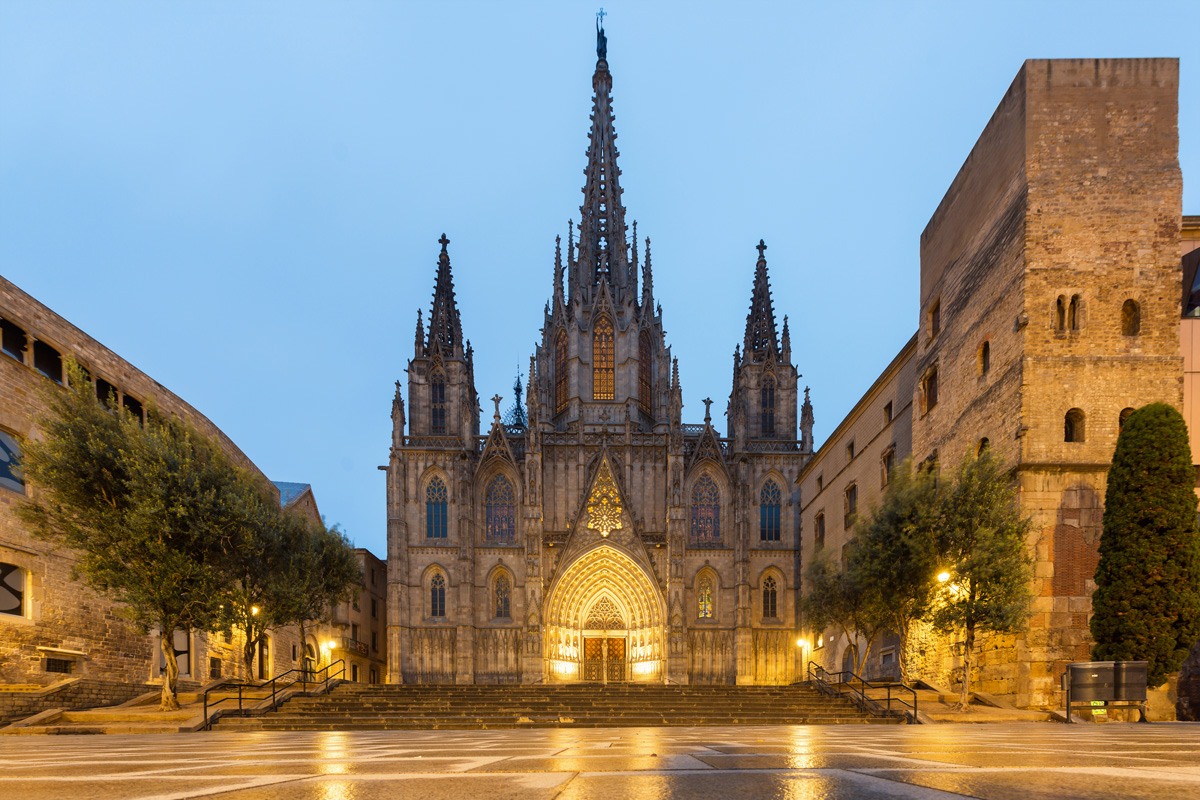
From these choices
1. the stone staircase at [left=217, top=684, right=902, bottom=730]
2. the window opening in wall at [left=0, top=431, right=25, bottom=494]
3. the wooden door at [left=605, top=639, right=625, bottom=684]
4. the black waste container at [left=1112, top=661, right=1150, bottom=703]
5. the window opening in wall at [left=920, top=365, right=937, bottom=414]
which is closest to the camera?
the black waste container at [left=1112, top=661, right=1150, bottom=703]

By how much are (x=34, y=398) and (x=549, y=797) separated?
2303 cm

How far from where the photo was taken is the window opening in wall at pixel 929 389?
25344 mm

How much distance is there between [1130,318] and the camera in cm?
1900

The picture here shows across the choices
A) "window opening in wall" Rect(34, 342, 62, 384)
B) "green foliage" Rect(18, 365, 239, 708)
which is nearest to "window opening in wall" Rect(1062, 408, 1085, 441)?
"green foliage" Rect(18, 365, 239, 708)

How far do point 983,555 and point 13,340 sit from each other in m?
22.6

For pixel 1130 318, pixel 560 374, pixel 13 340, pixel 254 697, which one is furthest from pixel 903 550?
pixel 560 374

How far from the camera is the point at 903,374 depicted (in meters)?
28.4

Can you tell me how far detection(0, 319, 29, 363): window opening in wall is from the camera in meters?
20.4

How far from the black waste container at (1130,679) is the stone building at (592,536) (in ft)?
87.7

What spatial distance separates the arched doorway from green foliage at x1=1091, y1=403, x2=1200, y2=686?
2668cm

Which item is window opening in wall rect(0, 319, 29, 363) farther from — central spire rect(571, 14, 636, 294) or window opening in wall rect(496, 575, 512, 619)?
central spire rect(571, 14, 636, 294)

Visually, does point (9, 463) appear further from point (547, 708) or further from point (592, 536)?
point (592, 536)

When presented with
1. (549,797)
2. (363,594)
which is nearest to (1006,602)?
(549,797)

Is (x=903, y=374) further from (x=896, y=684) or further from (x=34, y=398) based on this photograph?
(x=34, y=398)
